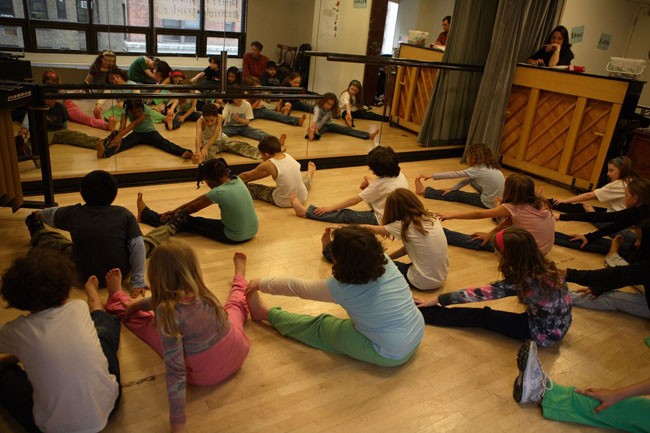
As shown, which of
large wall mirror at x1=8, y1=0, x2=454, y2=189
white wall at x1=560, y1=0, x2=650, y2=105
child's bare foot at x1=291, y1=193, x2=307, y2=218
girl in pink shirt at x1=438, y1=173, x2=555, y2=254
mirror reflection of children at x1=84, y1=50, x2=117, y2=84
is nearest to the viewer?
girl in pink shirt at x1=438, y1=173, x2=555, y2=254

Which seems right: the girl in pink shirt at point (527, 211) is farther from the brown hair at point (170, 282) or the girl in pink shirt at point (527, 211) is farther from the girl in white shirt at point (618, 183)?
the brown hair at point (170, 282)

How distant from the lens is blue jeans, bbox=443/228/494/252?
13.2 ft

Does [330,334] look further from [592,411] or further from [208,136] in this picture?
[208,136]

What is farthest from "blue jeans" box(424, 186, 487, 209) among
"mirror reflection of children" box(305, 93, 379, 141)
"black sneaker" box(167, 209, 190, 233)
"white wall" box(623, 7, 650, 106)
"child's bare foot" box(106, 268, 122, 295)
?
"white wall" box(623, 7, 650, 106)

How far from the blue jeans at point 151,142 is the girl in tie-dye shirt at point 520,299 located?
3.07m

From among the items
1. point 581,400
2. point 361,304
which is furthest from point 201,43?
point 581,400

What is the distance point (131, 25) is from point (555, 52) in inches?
193

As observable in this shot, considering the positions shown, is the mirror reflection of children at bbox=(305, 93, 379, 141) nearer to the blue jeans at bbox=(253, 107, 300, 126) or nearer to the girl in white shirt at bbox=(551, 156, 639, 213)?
the blue jeans at bbox=(253, 107, 300, 126)

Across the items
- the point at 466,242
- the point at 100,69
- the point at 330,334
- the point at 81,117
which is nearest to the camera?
the point at 330,334

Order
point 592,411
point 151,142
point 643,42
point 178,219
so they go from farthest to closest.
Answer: point 643,42
point 151,142
point 178,219
point 592,411

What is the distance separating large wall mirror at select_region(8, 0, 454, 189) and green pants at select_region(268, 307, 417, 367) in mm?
2598

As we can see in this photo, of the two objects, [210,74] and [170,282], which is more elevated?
[210,74]

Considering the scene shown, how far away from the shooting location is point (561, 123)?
579 cm

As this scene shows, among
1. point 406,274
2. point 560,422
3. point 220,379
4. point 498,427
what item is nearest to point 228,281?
point 220,379
